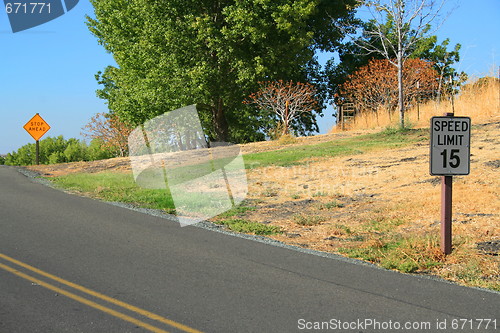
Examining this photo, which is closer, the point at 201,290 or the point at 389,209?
the point at 201,290

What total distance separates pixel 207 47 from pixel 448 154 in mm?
23229

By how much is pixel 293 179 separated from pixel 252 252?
8301mm

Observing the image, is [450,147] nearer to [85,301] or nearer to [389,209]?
[389,209]

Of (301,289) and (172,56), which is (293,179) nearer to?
(301,289)

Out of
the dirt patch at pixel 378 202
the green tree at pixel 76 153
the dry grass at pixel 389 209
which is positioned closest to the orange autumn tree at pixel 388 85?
the dirt patch at pixel 378 202

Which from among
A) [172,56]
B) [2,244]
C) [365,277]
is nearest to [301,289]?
[365,277]

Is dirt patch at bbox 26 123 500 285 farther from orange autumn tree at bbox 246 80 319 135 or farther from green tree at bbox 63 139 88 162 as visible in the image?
green tree at bbox 63 139 88 162

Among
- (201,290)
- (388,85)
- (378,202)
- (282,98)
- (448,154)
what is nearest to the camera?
(201,290)

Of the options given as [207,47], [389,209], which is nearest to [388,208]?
[389,209]

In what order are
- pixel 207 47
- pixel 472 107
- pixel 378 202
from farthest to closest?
pixel 207 47, pixel 472 107, pixel 378 202

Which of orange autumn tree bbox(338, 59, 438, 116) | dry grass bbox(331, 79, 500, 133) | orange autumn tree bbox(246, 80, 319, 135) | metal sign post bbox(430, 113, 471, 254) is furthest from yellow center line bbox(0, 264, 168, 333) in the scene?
orange autumn tree bbox(338, 59, 438, 116)

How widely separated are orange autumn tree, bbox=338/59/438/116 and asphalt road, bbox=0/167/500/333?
24434 mm

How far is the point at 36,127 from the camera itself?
32.5 meters

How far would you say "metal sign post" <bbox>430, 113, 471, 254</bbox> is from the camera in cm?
826
